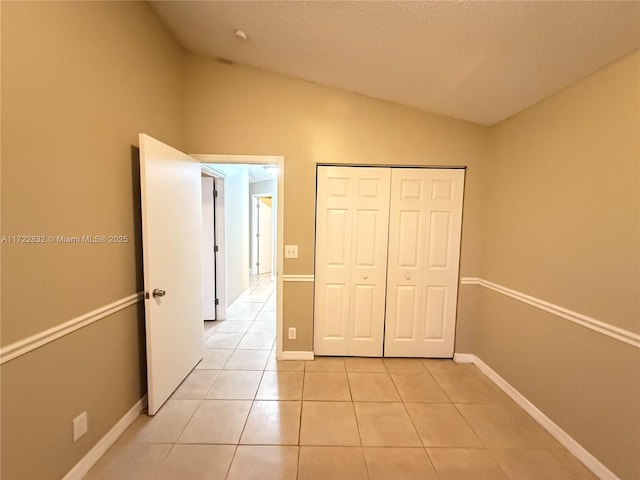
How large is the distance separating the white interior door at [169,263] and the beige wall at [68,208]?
0.45 ft

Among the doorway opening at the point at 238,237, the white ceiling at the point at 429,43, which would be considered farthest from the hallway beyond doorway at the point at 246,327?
the white ceiling at the point at 429,43

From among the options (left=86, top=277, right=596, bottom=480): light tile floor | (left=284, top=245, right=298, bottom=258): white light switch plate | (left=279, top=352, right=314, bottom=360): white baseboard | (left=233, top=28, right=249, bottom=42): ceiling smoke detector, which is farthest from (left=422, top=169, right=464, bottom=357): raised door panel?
(left=233, top=28, right=249, bottom=42): ceiling smoke detector

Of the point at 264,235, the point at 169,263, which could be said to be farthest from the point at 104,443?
the point at 264,235

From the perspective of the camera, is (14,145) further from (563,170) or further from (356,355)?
(563,170)

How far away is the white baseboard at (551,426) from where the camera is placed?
4.77 ft

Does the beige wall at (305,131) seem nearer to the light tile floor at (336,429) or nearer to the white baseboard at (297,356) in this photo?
the white baseboard at (297,356)

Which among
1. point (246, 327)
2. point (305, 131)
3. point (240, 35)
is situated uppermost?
point (240, 35)

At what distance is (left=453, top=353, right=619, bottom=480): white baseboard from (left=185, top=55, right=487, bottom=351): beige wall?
4.60ft

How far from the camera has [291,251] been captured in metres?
2.52

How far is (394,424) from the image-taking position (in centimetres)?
179

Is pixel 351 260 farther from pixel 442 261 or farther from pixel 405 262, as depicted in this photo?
pixel 442 261

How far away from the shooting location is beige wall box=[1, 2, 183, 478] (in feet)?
3.46

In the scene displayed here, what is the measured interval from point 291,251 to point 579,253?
82.9 inches

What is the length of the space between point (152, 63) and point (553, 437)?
151 inches
